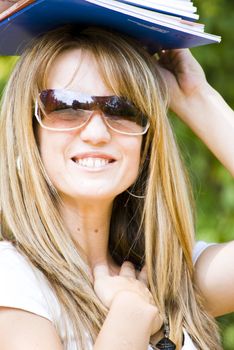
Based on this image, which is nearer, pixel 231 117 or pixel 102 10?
pixel 102 10

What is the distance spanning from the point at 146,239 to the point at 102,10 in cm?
82

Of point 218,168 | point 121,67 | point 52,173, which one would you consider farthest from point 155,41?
point 218,168

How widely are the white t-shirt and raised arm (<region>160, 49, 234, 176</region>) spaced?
3.07ft

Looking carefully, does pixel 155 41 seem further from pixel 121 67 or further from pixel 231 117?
pixel 231 117

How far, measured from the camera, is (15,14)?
2.74 m

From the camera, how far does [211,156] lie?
5.17 meters

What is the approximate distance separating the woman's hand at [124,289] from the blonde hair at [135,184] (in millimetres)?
33

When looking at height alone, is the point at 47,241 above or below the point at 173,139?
below

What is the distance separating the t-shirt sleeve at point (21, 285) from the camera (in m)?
2.55

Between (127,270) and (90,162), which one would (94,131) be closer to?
(90,162)

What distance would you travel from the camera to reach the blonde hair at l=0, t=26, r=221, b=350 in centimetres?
275

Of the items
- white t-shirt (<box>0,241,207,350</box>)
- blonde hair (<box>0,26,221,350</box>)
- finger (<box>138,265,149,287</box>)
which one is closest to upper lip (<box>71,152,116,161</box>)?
blonde hair (<box>0,26,221,350</box>)

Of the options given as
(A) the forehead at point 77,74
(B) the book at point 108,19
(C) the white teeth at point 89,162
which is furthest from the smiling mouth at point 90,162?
(B) the book at point 108,19

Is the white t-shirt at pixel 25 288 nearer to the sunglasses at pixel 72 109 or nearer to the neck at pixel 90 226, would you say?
the neck at pixel 90 226
